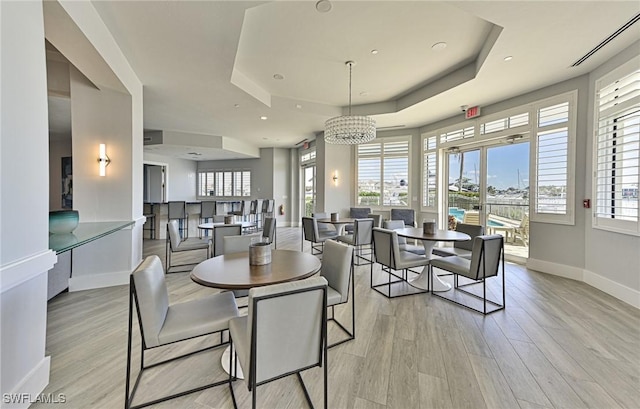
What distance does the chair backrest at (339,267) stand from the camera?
2191 millimetres

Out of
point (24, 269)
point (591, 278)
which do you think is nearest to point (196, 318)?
point (24, 269)

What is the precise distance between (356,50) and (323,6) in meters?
1.06

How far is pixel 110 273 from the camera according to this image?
360 cm

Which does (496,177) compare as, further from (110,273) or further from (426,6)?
(110,273)

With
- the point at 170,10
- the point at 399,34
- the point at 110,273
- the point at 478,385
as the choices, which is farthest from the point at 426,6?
the point at 110,273

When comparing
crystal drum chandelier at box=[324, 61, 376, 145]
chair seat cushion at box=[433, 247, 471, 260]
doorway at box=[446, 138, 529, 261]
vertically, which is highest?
crystal drum chandelier at box=[324, 61, 376, 145]

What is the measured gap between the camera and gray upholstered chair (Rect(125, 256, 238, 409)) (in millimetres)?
1515

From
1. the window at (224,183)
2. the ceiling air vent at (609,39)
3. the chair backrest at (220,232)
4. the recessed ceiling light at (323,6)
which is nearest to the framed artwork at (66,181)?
the window at (224,183)

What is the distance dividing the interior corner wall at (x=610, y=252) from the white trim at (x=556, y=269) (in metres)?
0.13

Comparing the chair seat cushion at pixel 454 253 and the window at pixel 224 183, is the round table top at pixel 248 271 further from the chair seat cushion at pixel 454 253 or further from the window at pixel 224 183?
the window at pixel 224 183

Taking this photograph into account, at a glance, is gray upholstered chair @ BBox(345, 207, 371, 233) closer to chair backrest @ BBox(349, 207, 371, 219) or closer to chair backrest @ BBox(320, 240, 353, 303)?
chair backrest @ BBox(349, 207, 371, 219)

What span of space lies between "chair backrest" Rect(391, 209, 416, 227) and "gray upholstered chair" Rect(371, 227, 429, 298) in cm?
277

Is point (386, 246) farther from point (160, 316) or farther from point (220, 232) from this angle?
point (160, 316)

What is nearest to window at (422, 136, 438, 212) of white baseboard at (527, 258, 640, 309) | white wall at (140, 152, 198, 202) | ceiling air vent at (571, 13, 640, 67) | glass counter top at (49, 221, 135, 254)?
white baseboard at (527, 258, 640, 309)
